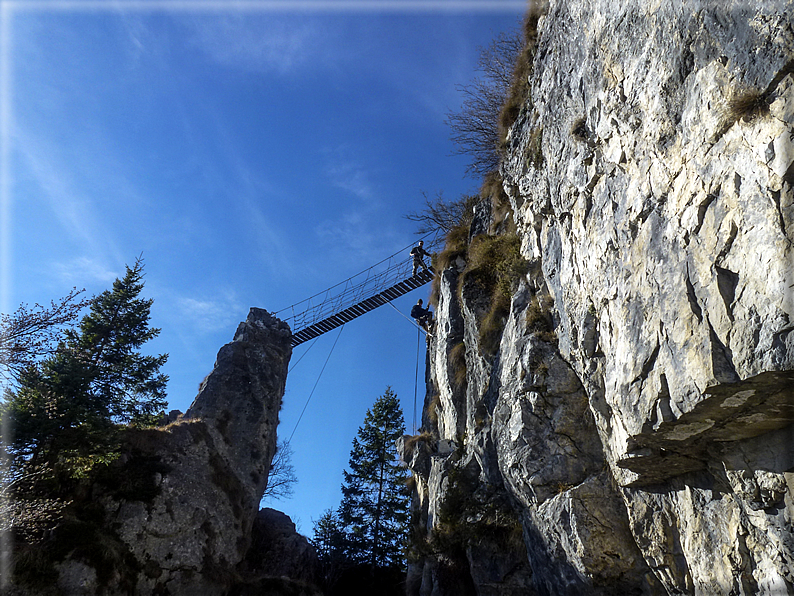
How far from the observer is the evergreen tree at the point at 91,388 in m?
17.1

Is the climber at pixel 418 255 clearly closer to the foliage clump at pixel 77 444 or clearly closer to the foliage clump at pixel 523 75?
the foliage clump at pixel 523 75

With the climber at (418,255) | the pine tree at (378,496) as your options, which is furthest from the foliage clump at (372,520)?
the climber at (418,255)

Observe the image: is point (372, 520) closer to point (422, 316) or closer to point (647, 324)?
point (422, 316)

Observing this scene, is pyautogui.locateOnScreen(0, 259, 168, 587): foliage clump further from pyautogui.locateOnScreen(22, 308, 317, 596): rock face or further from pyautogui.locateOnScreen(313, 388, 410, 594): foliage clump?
pyautogui.locateOnScreen(313, 388, 410, 594): foliage clump

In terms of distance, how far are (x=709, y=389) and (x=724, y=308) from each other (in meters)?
1.15

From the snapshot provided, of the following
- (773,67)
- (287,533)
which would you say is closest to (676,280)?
(773,67)

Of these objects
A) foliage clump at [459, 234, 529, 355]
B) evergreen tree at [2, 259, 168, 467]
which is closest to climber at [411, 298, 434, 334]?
foliage clump at [459, 234, 529, 355]

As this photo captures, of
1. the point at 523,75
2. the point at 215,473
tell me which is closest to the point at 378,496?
the point at 215,473

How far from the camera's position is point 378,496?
31375 mm

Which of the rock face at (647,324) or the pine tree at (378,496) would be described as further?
the pine tree at (378,496)

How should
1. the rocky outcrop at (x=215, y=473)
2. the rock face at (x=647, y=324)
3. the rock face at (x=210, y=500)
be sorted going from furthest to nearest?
the rocky outcrop at (x=215, y=473) → the rock face at (x=210, y=500) → the rock face at (x=647, y=324)

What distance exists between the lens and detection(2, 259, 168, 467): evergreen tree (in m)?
17.1

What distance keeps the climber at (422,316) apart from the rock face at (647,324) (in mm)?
7754

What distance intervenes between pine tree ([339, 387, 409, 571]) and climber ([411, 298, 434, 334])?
7.85 m
